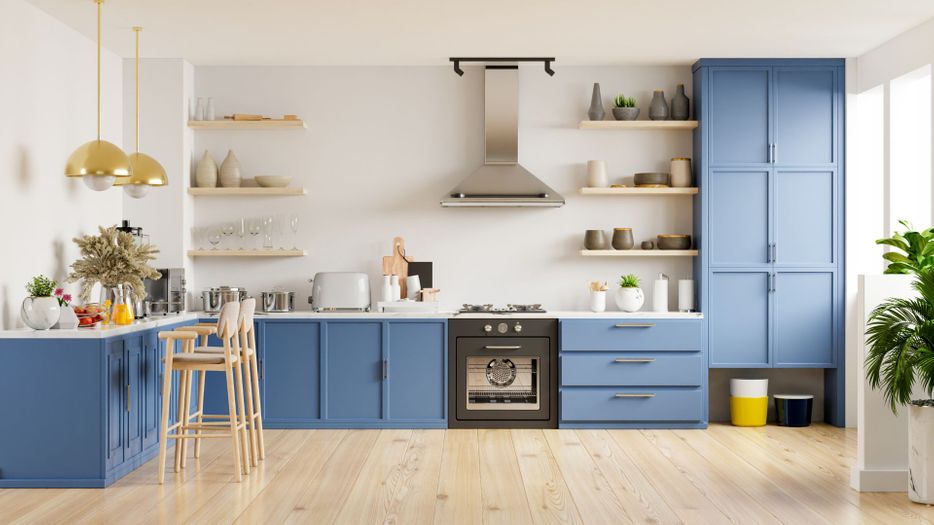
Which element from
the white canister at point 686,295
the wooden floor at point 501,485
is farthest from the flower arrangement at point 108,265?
the white canister at point 686,295

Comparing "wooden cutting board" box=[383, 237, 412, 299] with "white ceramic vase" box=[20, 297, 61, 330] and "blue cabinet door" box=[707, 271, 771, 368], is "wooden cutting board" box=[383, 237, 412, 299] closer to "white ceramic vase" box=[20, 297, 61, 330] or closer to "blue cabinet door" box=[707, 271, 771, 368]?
"blue cabinet door" box=[707, 271, 771, 368]

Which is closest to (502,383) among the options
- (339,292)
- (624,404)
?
(624,404)

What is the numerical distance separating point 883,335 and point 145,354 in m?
3.87

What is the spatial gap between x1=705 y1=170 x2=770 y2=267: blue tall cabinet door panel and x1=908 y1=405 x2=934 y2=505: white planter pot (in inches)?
86.9

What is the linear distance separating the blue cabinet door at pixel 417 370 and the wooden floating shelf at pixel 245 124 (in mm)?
1615

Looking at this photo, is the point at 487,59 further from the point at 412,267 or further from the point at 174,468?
the point at 174,468

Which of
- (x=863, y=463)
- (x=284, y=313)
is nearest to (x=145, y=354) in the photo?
(x=284, y=313)

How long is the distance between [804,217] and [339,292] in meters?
3.32

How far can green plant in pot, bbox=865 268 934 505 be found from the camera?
410cm

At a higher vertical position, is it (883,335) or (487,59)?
(487,59)

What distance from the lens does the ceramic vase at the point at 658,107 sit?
6368 millimetres

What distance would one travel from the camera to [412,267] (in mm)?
6484

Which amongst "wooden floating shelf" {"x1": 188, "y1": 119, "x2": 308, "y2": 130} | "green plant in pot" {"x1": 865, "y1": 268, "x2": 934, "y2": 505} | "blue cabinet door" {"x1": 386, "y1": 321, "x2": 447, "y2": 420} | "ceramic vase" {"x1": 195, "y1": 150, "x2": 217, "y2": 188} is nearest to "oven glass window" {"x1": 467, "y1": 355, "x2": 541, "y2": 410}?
"blue cabinet door" {"x1": 386, "y1": 321, "x2": 447, "y2": 420}

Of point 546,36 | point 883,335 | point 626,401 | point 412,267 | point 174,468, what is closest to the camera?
point 883,335
